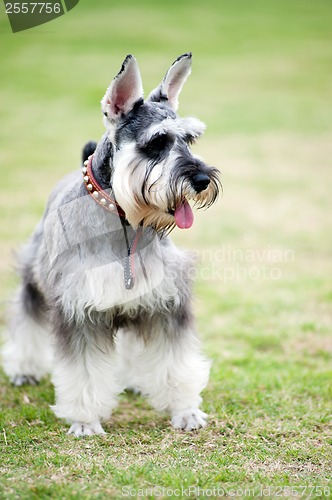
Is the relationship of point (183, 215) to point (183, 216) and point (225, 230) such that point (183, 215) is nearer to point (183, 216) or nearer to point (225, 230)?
point (183, 216)

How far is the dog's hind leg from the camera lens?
18.0 feet

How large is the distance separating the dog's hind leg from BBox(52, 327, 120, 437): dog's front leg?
1.06m

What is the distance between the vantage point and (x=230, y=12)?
32.9 meters

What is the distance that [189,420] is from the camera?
464cm

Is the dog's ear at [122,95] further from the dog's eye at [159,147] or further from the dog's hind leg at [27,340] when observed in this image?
the dog's hind leg at [27,340]

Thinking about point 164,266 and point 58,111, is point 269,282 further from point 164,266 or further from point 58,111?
point 58,111

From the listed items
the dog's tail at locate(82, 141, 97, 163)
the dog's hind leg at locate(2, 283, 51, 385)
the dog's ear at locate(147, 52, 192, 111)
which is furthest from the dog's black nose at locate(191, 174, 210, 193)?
the dog's hind leg at locate(2, 283, 51, 385)

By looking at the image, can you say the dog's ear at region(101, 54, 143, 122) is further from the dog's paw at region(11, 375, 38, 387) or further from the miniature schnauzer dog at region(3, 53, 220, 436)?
the dog's paw at region(11, 375, 38, 387)

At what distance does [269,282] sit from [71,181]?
451cm
